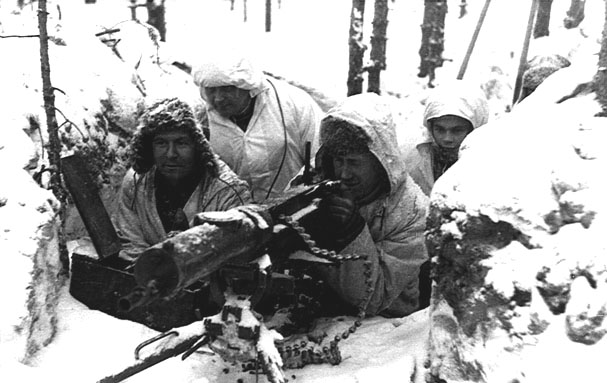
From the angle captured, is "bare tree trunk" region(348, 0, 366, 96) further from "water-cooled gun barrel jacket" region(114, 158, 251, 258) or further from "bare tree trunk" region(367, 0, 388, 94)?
"water-cooled gun barrel jacket" region(114, 158, 251, 258)

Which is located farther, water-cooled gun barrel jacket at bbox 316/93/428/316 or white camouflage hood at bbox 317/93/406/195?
white camouflage hood at bbox 317/93/406/195

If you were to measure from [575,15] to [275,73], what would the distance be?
31.5ft

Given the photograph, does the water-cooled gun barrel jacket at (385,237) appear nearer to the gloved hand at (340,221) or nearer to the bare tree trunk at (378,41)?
the gloved hand at (340,221)

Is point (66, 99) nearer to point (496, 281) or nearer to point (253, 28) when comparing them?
point (496, 281)

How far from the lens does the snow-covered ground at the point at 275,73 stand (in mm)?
2695

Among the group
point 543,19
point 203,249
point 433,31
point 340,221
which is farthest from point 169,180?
point 543,19

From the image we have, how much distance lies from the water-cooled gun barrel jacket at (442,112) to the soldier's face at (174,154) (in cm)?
182

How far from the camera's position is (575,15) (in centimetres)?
1897

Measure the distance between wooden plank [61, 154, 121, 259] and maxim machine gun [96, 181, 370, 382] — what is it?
72cm

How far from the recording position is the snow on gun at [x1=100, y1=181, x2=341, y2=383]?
194 centimetres

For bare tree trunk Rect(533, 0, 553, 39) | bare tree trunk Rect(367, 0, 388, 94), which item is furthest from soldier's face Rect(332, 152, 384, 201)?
bare tree trunk Rect(533, 0, 553, 39)

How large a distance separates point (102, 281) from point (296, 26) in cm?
2178

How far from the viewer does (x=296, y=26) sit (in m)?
23.8

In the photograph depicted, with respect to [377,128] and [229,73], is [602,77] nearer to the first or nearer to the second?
[377,128]
